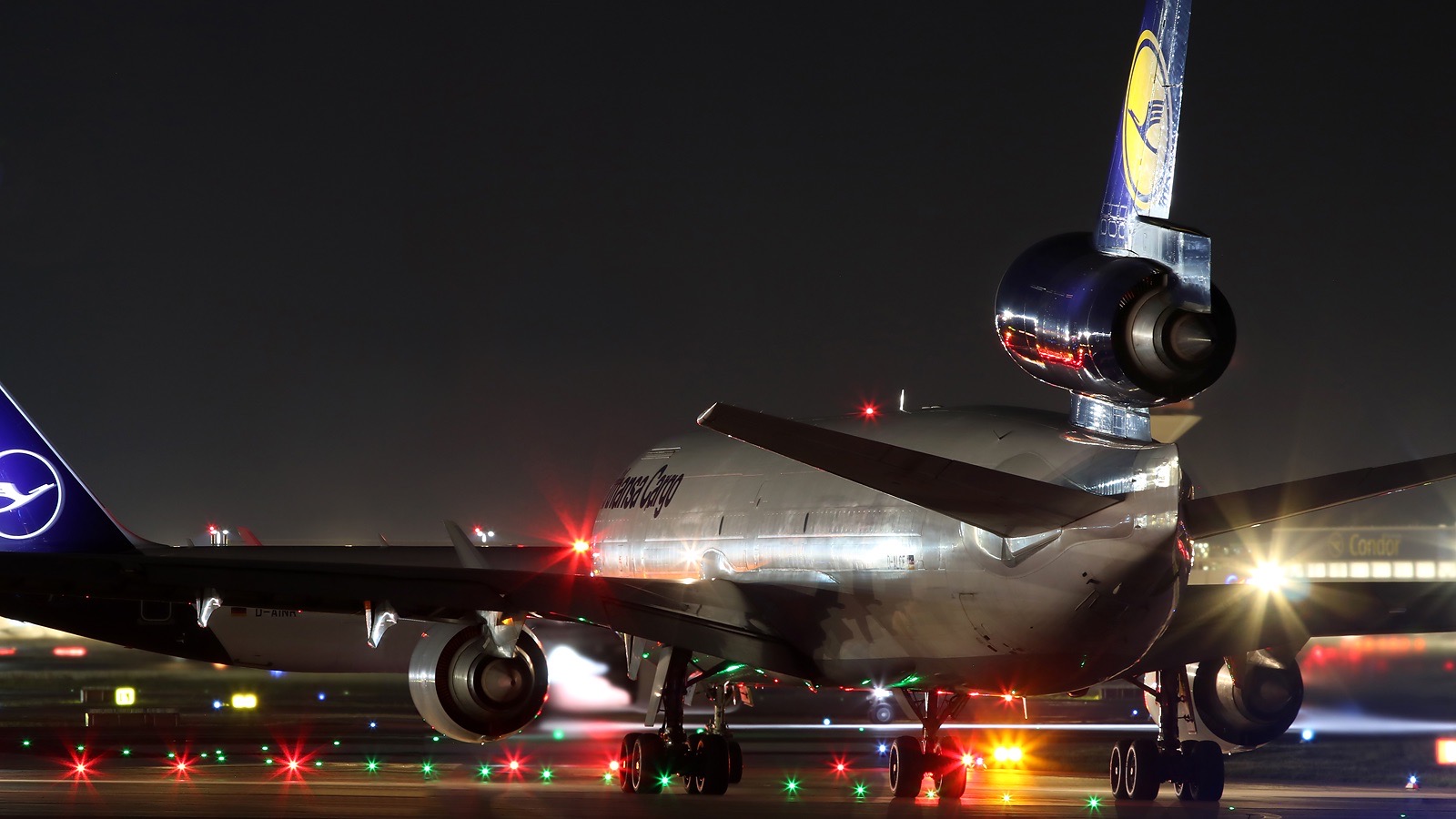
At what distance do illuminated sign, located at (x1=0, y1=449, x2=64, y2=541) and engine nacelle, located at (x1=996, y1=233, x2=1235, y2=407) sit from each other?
2014 cm

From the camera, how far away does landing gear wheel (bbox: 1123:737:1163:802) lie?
70.7ft

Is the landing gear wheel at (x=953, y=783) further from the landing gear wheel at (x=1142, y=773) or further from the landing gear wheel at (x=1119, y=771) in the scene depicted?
the landing gear wheel at (x=1142, y=773)

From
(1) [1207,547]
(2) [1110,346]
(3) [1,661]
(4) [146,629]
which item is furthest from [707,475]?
(1) [1207,547]

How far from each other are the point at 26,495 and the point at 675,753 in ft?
45.3

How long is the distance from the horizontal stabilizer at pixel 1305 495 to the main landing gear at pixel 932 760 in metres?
5.05

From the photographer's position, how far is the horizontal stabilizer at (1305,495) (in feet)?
55.1

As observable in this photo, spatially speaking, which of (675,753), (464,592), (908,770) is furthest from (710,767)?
(464,592)

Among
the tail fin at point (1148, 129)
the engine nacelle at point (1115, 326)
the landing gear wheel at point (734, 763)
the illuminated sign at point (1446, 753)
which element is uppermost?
the tail fin at point (1148, 129)

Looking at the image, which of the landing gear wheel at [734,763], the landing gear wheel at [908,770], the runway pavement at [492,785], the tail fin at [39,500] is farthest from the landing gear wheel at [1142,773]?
the tail fin at [39,500]

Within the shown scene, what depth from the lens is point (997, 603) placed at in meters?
17.8

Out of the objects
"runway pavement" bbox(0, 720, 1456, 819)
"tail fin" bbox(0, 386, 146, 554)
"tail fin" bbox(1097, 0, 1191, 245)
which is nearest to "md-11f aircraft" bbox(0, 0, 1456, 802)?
"tail fin" bbox(1097, 0, 1191, 245)

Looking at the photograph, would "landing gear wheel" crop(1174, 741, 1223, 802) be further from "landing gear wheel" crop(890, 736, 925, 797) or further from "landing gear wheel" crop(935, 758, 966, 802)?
"landing gear wheel" crop(890, 736, 925, 797)

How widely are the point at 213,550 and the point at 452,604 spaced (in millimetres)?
25864

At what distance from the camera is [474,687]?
20312 millimetres
